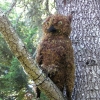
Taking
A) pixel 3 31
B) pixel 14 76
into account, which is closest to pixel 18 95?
pixel 14 76

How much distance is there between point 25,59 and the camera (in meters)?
1.81

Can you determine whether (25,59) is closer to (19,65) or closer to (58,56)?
(58,56)

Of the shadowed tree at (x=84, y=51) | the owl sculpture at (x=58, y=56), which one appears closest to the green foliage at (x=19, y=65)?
the shadowed tree at (x=84, y=51)

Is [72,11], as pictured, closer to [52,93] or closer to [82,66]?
[82,66]

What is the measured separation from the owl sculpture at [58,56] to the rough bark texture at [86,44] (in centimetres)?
31

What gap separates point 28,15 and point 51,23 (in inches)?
91.3

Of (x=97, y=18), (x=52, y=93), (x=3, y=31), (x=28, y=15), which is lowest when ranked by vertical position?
(x=52, y=93)

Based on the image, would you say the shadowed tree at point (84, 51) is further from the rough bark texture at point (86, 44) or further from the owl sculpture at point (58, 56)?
the owl sculpture at point (58, 56)

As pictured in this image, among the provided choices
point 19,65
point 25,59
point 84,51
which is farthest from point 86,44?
point 19,65

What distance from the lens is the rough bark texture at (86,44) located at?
7.70ft

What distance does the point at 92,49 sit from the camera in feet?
8.14

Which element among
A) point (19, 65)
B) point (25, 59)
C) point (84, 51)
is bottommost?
point (25, 59)

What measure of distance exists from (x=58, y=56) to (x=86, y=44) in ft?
1.90

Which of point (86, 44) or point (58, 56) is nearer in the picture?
point (58, 56)
